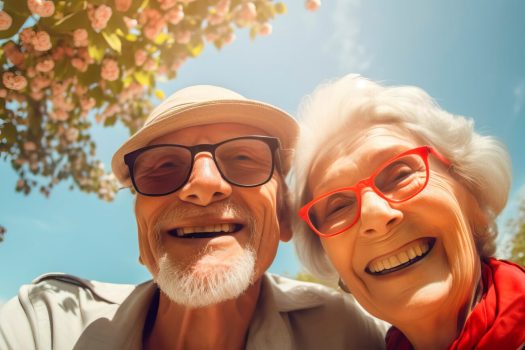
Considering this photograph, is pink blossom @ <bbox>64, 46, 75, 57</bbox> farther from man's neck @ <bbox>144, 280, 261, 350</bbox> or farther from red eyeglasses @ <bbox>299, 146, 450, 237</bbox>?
red eyeglasses @ <bbox>299, 146, 450, 237</bbox>

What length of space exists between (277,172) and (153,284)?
114 centimetres

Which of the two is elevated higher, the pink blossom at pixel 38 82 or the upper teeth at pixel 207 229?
the pink blossom at pixel 38 82

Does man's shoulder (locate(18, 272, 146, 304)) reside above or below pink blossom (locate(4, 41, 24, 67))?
below

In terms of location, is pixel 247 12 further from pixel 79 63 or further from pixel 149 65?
pixel 79 63

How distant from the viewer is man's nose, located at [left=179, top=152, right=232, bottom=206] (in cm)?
171

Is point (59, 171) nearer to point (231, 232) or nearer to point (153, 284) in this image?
point (153, 284)

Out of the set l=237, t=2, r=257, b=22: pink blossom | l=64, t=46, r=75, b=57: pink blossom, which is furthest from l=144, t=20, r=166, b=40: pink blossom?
l=237, t=2, r=257, b=22: pink blossom

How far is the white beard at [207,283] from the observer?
165cm

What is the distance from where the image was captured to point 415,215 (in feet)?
4.85

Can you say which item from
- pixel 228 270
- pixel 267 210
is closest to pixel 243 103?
pixel 267 210

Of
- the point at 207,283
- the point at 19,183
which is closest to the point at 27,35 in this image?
the point at 207,283

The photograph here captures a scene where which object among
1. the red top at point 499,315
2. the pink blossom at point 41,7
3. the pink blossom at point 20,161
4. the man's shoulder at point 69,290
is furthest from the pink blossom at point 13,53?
the red top at point 499,315

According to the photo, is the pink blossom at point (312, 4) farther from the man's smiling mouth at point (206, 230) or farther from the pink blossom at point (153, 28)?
the man's smiling mouth at point (206, 230)

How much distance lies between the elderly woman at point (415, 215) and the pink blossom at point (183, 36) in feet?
5.50
